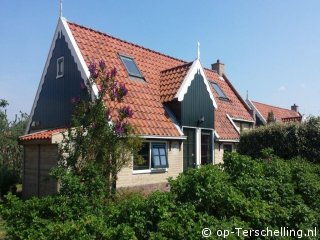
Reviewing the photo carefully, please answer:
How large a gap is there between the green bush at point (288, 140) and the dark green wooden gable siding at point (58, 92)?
322 inches

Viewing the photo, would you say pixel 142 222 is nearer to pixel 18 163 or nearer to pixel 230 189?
pixel 230 189

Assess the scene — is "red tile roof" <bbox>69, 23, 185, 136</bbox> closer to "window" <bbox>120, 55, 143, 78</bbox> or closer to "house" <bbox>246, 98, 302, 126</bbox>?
"window" <bbox>120, 55, 143, 78</bbox>

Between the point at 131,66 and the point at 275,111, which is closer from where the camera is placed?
the point at 131,66

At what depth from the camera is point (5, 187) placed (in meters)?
15.8

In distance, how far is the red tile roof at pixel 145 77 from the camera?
51.7 feet

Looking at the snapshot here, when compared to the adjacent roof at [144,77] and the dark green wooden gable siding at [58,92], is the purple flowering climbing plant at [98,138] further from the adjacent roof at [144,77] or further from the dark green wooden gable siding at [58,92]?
the dark green wooden gable siding at [58,92]

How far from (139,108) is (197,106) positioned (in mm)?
4001

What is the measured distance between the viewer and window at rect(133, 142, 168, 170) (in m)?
15.1

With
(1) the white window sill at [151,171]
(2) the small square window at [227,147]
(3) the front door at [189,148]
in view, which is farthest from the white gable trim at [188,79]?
(2) the small square window at [227,147]

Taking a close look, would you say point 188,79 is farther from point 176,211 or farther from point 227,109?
point 176,211

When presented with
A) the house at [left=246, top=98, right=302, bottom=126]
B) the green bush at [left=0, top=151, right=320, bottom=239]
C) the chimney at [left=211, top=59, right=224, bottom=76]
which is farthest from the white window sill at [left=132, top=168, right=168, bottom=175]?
the house at [left=246, top=98, right=302, bottom=126]

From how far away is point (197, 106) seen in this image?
18.5 metres

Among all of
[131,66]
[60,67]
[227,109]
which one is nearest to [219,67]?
[227,109]

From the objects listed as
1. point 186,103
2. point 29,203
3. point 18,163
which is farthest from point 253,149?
point 18,163
